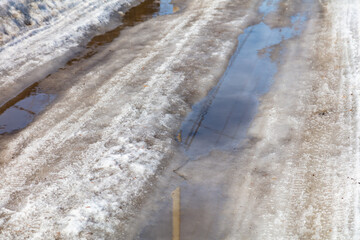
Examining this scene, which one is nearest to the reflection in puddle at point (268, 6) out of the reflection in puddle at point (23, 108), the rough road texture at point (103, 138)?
the rough road texture at point (103, 138)

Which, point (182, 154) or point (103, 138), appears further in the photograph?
point (103, 138)

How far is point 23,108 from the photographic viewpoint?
6.87 metres


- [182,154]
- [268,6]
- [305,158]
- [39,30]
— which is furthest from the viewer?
[268,6]

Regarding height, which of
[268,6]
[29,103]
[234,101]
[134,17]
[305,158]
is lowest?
[305,158]


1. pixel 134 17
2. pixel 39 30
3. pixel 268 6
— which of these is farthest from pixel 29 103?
pixel 268 6

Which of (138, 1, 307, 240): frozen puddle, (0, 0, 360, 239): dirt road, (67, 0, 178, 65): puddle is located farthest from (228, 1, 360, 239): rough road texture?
(67, 0, 178, 65): puddle

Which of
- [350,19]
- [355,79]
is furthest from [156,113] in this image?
[350,19]

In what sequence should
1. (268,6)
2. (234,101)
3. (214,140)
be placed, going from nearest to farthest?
(214,140) < (234,101) < (268,6)

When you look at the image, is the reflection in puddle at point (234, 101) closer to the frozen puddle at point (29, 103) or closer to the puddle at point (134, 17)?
the frozen puddle at point (29, 103)

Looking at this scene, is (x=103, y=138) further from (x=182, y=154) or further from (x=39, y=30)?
(x=39, y=30)

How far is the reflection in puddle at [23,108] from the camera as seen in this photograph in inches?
249

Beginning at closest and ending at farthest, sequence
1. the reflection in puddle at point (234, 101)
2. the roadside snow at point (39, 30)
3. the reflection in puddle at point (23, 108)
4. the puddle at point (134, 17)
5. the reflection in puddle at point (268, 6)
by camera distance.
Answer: the reflection in puddle at point (234, 101), the reflection in puddle at point (23, 108), the roadside snow at point (39, 30), the puddle at point (134, 17), the reflection in puddle at point (268, 6)

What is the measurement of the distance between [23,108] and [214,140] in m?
4.15

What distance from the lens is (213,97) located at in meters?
7.15
